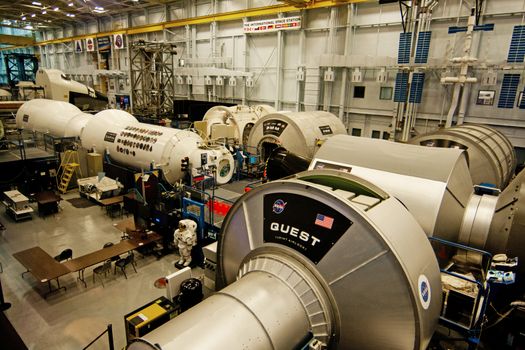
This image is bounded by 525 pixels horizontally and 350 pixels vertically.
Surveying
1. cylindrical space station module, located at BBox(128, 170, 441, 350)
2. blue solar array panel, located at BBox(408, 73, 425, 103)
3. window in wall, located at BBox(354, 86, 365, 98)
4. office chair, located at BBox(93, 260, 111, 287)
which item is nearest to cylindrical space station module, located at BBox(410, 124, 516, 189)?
blue solar array panel, located at BBox(408, 73, 425, 103)

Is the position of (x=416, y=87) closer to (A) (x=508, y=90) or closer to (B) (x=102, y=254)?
(A) (x=508, y=90)

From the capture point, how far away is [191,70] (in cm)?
1916

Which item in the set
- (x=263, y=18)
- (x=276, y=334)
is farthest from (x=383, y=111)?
(x=276, y=334)

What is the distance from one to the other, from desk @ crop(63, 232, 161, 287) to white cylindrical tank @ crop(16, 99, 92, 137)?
795 cm

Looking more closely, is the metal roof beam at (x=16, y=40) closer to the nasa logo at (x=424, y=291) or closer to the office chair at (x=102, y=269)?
the office chair at (x=102, y=269)

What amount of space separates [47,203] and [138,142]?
3.04 meters

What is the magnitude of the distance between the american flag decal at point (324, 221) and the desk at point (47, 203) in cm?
928

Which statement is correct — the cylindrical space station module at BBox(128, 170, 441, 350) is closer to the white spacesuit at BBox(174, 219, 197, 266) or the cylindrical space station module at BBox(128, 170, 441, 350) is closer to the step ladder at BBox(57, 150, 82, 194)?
the white spacesuit at BBox(174, 219, 197, 266)

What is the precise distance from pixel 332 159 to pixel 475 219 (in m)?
2.11

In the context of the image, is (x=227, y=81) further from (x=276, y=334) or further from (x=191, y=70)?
(x=276, y=334)

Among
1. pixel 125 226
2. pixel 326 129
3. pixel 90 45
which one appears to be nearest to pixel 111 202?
pixel 125 226

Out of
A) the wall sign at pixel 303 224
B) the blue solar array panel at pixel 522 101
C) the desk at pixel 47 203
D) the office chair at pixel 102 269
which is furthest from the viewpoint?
the blue solar array panel at pixel 522 101

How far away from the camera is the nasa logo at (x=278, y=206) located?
266cm

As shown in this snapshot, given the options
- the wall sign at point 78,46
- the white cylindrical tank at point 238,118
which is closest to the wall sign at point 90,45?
the wall sign at point 78,46
